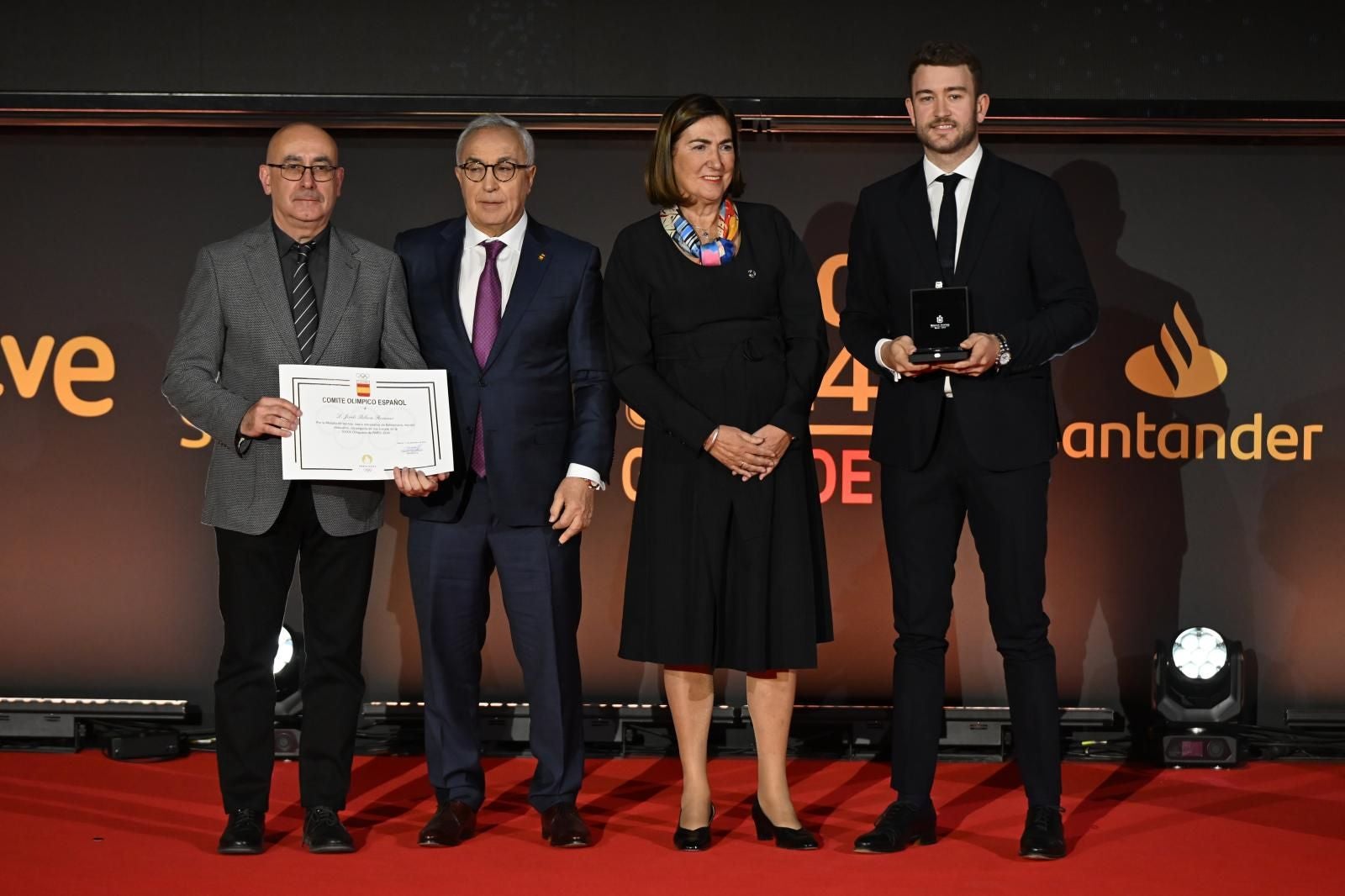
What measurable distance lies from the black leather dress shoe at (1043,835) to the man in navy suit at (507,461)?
1110 mm

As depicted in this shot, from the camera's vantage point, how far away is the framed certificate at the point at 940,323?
345cm

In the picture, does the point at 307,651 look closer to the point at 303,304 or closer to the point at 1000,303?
the point at 303,304

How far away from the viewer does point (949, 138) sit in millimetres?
3600

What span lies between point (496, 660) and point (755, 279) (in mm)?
2012

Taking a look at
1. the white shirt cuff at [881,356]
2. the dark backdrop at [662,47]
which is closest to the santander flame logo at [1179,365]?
the dark backdrop at [662,47]

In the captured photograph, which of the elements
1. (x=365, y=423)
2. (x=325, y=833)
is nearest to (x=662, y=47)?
(x=365, y=423)

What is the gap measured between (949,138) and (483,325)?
1.27m

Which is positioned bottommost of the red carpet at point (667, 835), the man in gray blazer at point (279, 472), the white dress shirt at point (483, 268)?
the red carpet at point (667, 835)

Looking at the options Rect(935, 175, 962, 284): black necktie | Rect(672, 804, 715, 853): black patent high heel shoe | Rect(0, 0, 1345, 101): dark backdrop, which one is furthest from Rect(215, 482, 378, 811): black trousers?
Rect(0, 0, 1345, 101): dark backdrop

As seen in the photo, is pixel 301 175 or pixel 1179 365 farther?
pixel 1179 365

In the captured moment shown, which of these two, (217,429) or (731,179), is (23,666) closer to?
(217,429)

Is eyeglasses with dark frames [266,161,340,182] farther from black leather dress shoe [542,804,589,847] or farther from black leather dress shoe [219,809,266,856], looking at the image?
black leather dress shoe [542,804,589,847]

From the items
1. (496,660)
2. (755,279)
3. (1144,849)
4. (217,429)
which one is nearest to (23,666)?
(496,660)

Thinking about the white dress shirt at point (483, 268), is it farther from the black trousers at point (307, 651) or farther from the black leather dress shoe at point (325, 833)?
the black leather dress shoe at point (325, 833)
